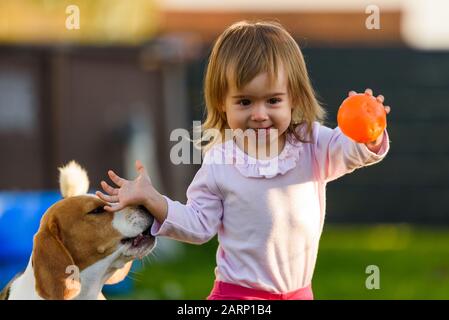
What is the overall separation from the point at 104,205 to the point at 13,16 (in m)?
18.5

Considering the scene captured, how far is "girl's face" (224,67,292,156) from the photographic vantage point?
10.9ft

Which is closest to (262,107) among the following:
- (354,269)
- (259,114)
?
(259,114)

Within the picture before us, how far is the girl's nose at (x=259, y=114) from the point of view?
10.9ft

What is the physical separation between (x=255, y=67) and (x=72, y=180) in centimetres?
95

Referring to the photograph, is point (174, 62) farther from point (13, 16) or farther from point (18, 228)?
point (13, 16)

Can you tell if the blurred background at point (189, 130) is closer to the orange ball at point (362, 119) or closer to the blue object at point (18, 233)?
the blue object at point (18, 233)

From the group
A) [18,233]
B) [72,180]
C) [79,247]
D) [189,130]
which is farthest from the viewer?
[189,130]

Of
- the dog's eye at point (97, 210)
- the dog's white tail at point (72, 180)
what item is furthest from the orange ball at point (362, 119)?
the dog's white tail at point (72, 180)

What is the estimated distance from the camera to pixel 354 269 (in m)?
8.50

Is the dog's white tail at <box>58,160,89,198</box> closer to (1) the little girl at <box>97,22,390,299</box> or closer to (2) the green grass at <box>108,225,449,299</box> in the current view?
(1) the little girl at <box>97,22,390,299</box>

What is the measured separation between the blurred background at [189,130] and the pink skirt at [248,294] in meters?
3.18

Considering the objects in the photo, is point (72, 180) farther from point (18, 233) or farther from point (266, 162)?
point (18, 233)

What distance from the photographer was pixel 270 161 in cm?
337
